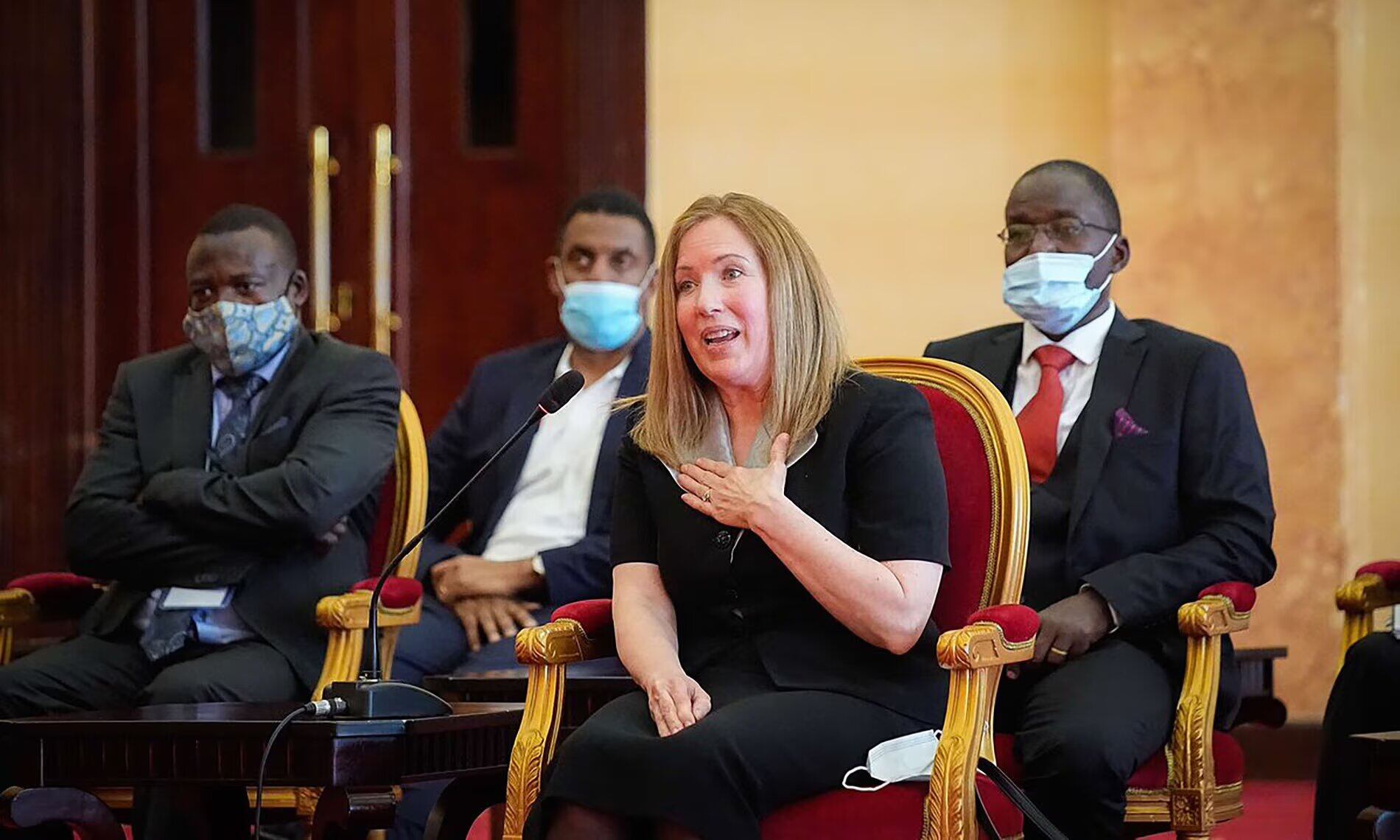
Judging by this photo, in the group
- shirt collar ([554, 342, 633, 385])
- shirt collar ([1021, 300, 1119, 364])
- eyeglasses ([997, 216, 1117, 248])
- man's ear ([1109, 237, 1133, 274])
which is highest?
eyeglasses ([997, 216, 1117, 248])

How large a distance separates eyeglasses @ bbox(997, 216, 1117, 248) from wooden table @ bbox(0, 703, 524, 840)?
1430 mm

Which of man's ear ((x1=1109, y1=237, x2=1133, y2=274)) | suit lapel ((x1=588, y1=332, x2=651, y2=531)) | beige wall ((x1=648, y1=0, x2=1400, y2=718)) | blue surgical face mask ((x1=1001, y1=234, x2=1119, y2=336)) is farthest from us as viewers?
beige wall ((x1=648, y1=0, x2=1400, y2=718))

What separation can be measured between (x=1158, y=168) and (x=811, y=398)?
9.55 ft

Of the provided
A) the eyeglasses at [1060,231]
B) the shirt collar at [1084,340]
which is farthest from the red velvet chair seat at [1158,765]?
the eyeglasses at [1060,231]

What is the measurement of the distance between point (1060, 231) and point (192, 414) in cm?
182

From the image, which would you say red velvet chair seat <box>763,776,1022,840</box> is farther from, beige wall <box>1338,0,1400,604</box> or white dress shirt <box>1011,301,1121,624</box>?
beige wall <box>1338,0,1400,604</box>

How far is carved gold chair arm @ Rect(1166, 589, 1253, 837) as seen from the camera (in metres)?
3.01

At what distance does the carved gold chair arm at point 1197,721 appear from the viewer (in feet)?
9.86

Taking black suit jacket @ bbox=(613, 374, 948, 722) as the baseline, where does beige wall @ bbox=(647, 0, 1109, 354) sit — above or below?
above

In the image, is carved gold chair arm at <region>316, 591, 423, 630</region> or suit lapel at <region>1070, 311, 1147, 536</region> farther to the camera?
carved gold chair arm at <region>316, 591, 423, 630</region>

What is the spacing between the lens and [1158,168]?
532 centimetres

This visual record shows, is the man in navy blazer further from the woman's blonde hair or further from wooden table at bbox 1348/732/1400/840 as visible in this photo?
wooden table at bbox 1348/732/1400/840

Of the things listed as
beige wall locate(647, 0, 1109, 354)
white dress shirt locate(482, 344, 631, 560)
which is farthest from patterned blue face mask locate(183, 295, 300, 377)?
beige wall locate(647, 0, 1109, 354)

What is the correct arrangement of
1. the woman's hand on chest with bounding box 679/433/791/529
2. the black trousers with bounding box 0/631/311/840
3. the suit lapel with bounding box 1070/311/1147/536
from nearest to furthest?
the woman's hand on chest with bounding box 679/433/791/529, the black trousers with bounding box 0/631/311/840, the suit lapel with bounding box 1070/311/1147/536
